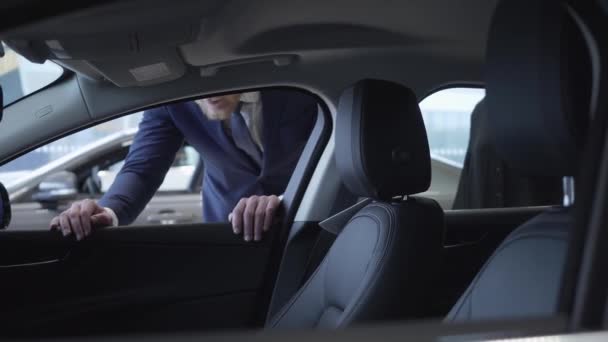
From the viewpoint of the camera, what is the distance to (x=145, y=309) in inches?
95.7

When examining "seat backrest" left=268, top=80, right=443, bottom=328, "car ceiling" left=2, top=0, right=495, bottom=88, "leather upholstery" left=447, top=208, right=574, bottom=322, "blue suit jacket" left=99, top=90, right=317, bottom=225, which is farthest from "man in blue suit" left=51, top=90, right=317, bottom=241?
"leather upholstery" left=447, top=208, right=574, bottom=322

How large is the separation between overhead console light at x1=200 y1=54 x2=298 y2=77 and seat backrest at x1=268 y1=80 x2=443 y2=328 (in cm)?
48

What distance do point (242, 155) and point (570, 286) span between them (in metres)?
1.88

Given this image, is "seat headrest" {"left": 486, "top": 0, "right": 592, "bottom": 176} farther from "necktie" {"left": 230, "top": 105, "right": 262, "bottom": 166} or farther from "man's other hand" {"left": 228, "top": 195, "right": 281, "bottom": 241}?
"necktie" {"left": 230, "top": 105, "right": 262, "bottom": 166}

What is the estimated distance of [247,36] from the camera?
229 cm

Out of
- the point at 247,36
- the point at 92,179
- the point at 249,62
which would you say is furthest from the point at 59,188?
the point at 247,36

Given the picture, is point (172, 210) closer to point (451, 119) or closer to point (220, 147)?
point (220, 147)

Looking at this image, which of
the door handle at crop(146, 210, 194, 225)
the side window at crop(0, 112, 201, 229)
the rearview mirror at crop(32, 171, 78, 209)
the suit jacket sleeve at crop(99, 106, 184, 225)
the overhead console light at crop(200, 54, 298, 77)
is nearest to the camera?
the overhead console light at crop(200, 54, 298, 77)

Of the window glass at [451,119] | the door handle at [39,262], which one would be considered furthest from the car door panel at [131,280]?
the window glass at [451,119]

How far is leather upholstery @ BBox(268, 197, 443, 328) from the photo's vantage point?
192 centimetres

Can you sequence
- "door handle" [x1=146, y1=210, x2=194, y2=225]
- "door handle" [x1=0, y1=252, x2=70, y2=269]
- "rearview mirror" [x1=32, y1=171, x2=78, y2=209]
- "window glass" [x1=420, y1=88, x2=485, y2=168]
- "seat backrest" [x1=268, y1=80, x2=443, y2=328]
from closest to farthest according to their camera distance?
"seat backrest" [x1=268, y1=80, x2=443, y2=328] → "door handle" [x1=0, y1=252, x2=70, y2=269] → "window glass" [x1=420, y1=88, x2=485, y2=168] → "rearview mirror" [x1=32, y1=171, x2=78, y2=209] → "door handle" [x1=146, y1=210, x2=194, y2=225]

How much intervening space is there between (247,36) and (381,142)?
1.94 feet

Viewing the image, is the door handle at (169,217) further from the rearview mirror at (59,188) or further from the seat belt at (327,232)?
the seat belt at (327,232)

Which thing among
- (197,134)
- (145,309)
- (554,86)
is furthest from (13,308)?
(554,86)
